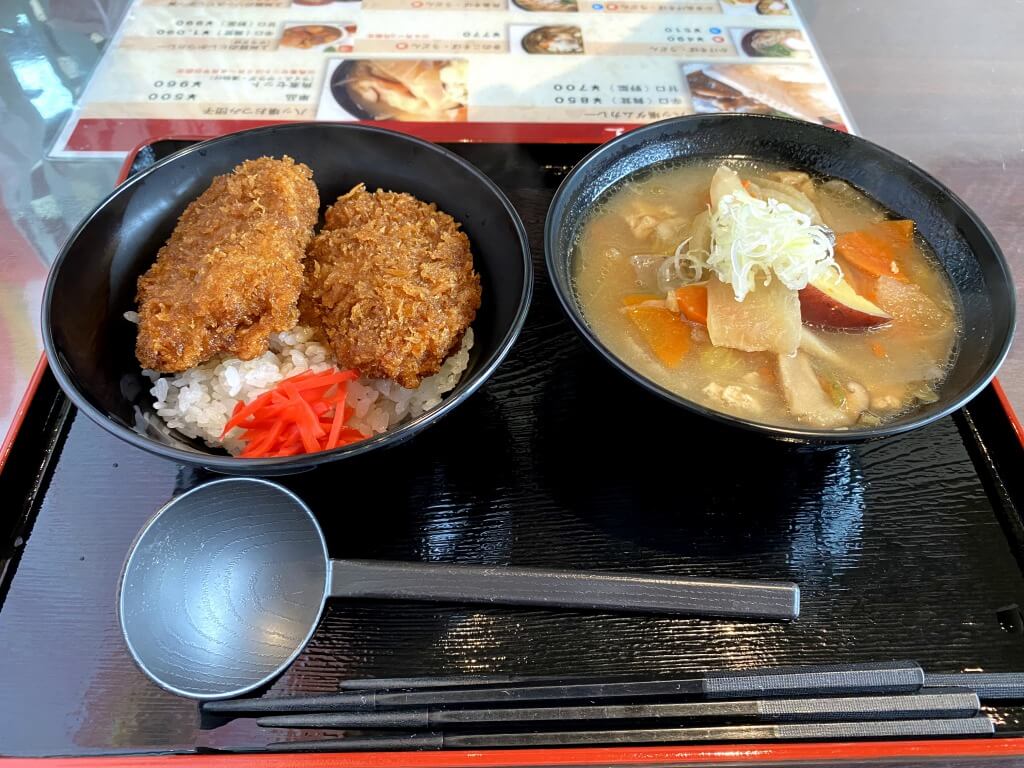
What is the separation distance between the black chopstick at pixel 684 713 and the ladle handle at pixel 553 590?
212 millimetres

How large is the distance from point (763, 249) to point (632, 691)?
121 centimetres

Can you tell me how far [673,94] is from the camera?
306 cm

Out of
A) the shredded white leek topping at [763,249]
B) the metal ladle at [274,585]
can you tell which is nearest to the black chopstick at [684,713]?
the metal ladle at [274,585]

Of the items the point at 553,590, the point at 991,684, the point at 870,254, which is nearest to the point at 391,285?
the point at 553,590

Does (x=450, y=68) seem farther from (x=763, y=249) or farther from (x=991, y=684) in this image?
(x=991, y=684)

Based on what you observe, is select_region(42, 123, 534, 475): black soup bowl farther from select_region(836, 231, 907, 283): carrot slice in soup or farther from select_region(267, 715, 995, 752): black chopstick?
select_region(836, 231, 907, 283): carrot slice in soup

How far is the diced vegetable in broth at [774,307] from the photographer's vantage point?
5.82ft

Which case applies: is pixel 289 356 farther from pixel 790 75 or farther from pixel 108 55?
pixel 790 75

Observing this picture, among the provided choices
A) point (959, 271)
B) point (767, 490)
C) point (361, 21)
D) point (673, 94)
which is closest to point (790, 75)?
point (673, 94)

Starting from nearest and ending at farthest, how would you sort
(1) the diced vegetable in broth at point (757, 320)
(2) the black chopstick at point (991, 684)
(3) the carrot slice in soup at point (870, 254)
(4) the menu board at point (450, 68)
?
(2) the black chopstick at point (991, 684), (1) the diced vegetable in broth at point (757, 320), (3) the carrot slice in soup at point (870, 254), (4) the menu board at point (450, 68)

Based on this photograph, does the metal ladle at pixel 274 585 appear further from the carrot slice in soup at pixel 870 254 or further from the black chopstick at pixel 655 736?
the carrot slice in soup at pixel 870 254

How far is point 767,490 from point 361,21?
2.99 metres

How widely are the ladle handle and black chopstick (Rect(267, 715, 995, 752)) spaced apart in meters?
0.25

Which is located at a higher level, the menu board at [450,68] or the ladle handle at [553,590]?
the menu board at [450,68]
